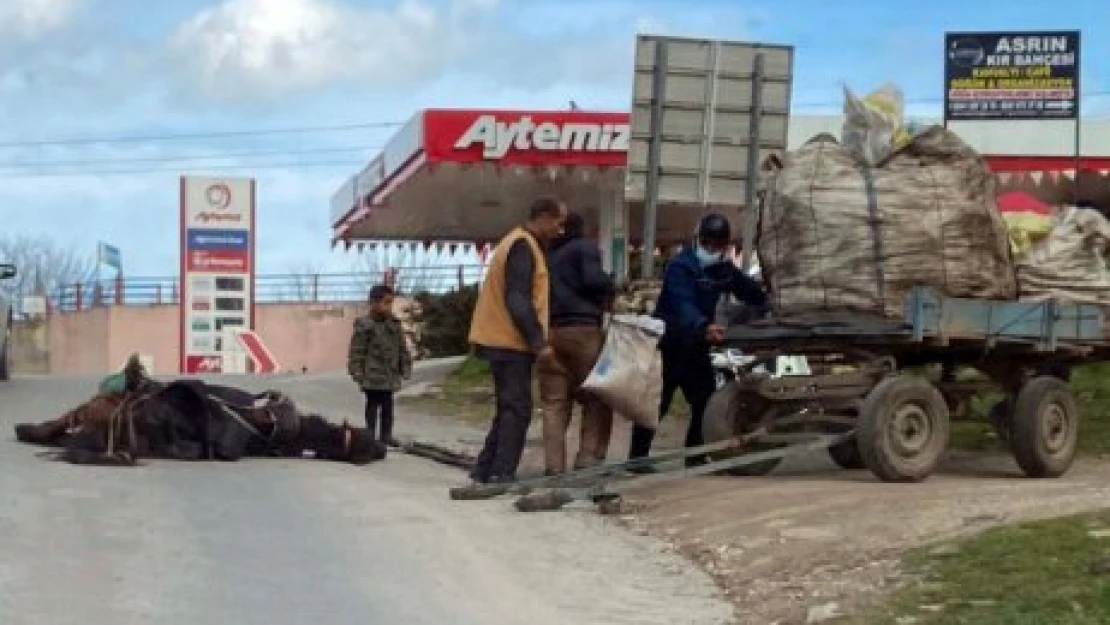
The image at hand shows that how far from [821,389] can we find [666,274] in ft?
4.82

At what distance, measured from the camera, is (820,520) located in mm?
9016

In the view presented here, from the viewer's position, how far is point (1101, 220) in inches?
451

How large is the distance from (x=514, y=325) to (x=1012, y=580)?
4398 mm

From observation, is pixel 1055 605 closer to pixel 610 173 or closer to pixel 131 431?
pixel 131 431

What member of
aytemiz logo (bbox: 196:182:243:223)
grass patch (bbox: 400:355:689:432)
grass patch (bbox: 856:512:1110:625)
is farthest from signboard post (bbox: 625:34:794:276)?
aytemiz logo (bbox: 196:182:243:223)

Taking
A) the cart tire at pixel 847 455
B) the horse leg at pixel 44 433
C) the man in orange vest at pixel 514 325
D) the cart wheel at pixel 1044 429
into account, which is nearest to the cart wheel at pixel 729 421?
the cart tire at pixel 847 455

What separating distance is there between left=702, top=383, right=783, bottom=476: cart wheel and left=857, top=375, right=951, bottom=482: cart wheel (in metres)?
0.91

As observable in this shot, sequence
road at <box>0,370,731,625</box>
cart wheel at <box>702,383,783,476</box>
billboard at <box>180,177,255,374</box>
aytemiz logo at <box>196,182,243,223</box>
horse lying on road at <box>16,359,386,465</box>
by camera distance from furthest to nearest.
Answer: aytemiz logo at <box>196,182,243,223</box>, billboard at <box>180,177,255,374</box>, horse lying on road at <box>16,359,386,465</box>, cart wheel at <box>702,383,783,476</box>, road at <box>0,370,731,625</box>

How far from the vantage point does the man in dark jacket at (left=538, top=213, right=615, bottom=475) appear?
11281mm

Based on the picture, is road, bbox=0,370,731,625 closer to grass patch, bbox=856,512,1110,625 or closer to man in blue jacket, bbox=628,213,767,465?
grass patch, bbox=856,512,1110,625

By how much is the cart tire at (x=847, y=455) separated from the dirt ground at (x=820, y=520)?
8cm

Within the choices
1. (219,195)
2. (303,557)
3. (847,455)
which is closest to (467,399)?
(847,455)

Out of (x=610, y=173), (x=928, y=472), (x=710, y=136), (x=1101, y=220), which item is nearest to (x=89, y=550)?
(x=928, y=472)

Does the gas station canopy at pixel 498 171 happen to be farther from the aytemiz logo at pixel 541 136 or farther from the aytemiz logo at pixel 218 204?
the aytemiz logo at pixel 218 204
